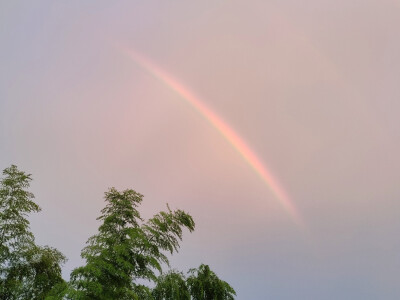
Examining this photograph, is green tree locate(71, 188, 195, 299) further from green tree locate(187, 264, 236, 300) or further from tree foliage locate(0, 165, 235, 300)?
green tree locate(187, 264, 236, 300)

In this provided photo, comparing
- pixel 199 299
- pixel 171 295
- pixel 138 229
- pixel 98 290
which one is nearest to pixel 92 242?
pixel 138 229

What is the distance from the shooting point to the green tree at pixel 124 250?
1134 centimetres

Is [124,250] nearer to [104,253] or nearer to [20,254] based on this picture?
[104,253]

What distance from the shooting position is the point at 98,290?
1074cm

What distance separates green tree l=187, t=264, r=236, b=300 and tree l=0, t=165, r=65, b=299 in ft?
21.0

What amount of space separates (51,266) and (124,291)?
4942 mm

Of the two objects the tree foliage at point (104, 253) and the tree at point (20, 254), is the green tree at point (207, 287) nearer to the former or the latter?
the tree foliage at point (104, 253)

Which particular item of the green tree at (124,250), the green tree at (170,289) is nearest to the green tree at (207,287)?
the green tree at (170,289)

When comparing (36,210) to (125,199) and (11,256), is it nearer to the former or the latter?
(11,256)

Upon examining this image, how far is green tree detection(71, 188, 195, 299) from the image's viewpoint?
1134cm

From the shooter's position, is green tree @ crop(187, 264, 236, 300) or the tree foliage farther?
green tree @ crop(187, 264, 236, 300)

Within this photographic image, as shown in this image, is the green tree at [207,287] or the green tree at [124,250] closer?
the green tree at [124,250]

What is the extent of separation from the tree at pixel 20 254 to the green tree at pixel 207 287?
6.40m

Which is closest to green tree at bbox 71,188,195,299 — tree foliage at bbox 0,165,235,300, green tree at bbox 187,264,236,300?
tree foliage at bbox 0,165,235,300
